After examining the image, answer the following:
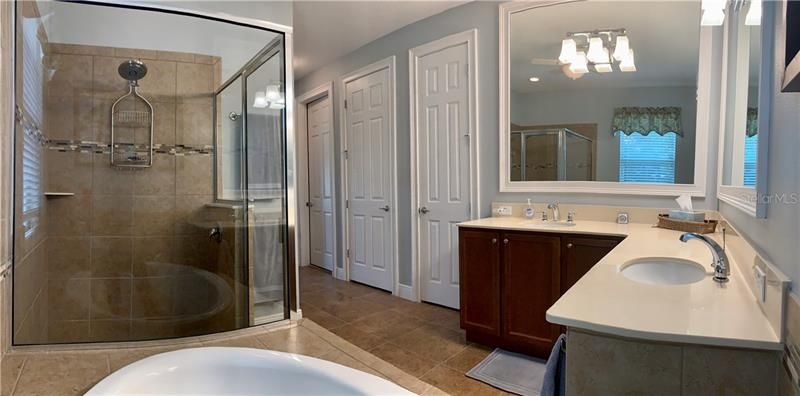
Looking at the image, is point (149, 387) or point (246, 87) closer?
point (149, 387)

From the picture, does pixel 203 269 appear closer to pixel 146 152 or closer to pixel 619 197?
pixel 146 152

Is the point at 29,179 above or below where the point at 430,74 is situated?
below

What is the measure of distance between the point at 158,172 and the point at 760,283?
307cm

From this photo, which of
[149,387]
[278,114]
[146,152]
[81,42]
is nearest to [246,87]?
[278,114]

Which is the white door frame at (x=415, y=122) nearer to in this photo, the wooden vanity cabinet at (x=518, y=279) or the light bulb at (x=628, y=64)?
the wooden vanity cabinet at (x=518, y=279)

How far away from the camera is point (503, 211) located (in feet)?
9.65

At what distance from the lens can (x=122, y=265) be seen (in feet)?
8.54

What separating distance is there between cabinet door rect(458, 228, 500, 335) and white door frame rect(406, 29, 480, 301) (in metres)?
0.58

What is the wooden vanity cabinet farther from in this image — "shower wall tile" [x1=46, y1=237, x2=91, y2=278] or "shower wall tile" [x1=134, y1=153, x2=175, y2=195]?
"shower wall tile" [x1=46, y1=237, x2=91, y2=278]

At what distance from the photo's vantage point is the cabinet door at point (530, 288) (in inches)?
88.0

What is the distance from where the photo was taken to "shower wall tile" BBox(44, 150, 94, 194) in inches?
93.7

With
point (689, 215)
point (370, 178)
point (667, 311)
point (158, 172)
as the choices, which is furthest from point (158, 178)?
point (689, 215)

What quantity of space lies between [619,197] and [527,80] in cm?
105

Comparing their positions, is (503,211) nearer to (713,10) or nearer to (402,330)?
(402,330)
